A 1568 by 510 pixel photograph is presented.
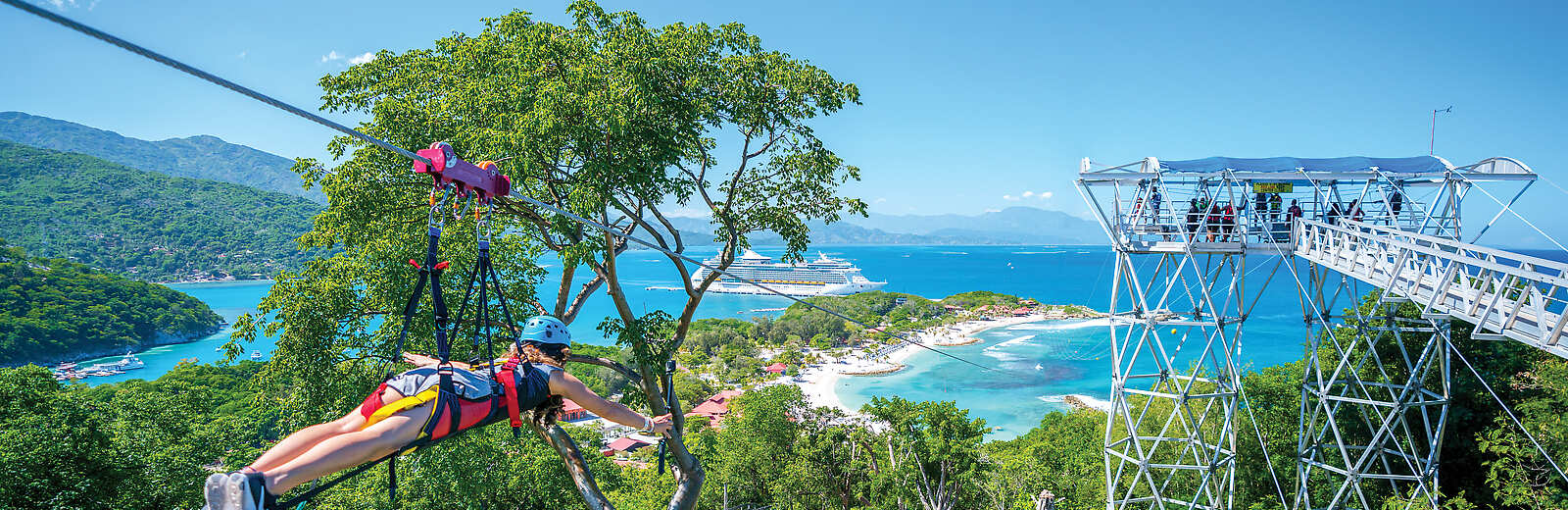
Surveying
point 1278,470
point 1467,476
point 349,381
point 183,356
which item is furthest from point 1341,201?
point 183,356

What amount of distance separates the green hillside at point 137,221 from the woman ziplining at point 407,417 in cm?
8708

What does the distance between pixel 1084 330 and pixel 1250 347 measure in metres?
16.0

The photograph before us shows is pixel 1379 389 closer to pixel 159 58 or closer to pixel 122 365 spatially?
pixel 159 58

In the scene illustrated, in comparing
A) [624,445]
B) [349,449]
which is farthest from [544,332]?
[624,445]

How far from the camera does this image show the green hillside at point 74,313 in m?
42.9

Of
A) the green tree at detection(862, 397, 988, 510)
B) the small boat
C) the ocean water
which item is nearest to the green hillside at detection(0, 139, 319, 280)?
the ocean water

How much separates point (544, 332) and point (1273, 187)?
35.3ft

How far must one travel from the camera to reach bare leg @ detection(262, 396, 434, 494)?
2334 millimetres

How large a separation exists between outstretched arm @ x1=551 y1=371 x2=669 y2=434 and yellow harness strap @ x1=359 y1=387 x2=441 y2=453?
0.66 meters

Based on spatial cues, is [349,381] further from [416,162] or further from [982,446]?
[982,446]

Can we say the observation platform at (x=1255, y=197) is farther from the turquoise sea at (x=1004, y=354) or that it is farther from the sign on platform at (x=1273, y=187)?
the turquoise sea at (x=1004, y=354)

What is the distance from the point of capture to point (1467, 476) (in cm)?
1453

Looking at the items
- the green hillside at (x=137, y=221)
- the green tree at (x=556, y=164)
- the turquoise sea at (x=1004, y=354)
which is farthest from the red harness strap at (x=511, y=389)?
the green hillside at (x=137, y=221)

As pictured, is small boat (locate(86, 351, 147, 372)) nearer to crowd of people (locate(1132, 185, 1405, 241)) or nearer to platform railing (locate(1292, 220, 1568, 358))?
crowd of people (locate(1132, 185, 1405, 241))
